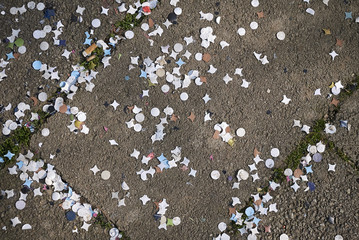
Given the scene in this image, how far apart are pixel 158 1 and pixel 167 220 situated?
6.89ft

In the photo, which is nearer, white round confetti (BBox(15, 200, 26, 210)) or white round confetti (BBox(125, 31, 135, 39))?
white round confetti (BBox(15, 200, 26, 210))

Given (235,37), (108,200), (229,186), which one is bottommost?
(108,200)

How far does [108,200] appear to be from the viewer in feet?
11.0

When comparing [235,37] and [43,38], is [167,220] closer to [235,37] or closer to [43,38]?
[235,37]

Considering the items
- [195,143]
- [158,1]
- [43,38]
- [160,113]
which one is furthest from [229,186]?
[43,38]

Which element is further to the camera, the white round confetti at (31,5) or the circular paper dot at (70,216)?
the white round confetti at (31,5)

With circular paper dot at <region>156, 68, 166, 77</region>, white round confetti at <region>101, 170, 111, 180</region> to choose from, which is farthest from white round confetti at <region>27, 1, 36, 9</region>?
white round confetti at <region>101, 170, 111, 180</region>

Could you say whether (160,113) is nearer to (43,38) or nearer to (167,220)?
(167,220)

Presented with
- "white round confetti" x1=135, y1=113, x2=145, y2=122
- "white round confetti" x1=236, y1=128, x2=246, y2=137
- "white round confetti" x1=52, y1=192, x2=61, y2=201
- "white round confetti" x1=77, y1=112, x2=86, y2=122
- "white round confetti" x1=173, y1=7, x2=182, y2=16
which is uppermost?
"white round confetti" x1=173, y1=7, x2=182, y2=16

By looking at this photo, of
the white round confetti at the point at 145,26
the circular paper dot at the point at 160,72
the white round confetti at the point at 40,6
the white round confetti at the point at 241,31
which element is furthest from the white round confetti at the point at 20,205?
the white round confetti at the point at 241,31

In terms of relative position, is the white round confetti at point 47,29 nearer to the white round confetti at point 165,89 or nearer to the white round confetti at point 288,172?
the white round confetti at point 165,89

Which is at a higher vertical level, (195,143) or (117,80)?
(117,80)

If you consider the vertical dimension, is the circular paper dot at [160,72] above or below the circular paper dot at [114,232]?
above

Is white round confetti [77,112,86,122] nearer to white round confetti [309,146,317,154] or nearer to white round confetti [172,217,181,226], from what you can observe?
white round confetti [172,217,181,226]
